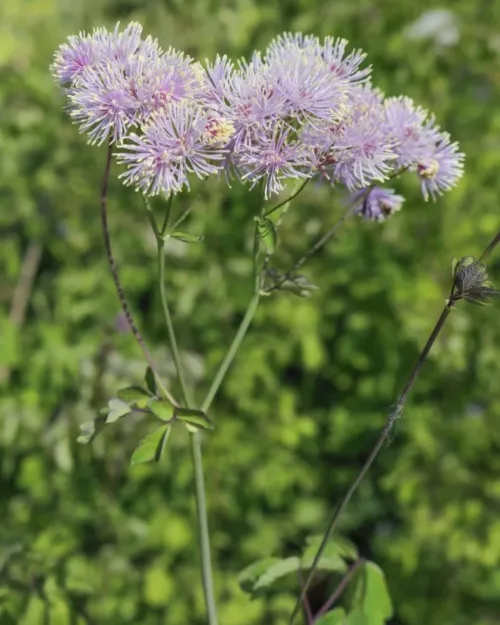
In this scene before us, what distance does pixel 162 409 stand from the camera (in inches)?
42.6

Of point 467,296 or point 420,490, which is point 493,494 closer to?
point 420,490

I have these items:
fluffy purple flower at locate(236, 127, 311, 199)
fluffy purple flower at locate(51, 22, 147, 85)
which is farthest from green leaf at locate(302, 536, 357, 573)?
fluffy purple flower at locate(51, 22, 147, 85)

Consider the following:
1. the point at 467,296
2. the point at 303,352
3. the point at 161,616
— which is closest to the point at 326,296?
the point at 303,352

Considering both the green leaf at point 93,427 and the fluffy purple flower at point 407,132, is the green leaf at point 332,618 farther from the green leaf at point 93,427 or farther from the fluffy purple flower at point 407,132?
the fluffy purple flower at point 407,132

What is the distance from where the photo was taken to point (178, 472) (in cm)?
230

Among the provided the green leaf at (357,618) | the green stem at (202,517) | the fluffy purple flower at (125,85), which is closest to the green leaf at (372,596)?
the green leaf at (357,618)

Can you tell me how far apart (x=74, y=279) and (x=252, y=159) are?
1.59 m

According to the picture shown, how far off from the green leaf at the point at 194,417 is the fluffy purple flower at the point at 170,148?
0.98ft

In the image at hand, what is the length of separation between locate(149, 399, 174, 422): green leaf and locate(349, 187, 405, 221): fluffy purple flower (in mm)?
416

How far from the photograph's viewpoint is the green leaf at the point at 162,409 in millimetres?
1071

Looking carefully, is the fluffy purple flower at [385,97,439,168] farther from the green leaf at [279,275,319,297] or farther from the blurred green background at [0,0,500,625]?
the blurred green background at [0,0,500,625]

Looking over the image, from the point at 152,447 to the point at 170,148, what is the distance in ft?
1.28

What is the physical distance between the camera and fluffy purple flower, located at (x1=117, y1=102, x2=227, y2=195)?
3.10ft

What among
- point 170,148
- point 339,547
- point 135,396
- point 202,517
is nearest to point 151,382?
point 135,396
